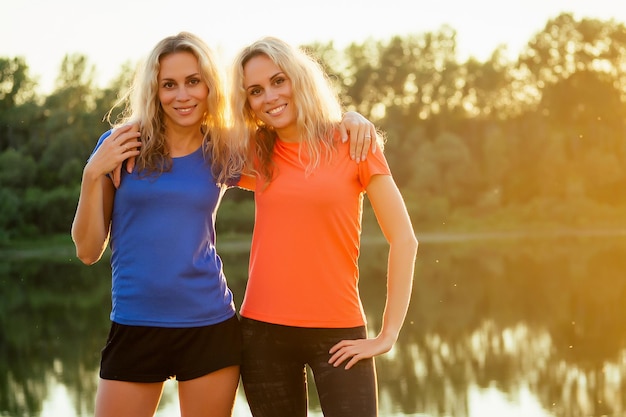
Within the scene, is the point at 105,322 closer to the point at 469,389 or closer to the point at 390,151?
the point at 469,389

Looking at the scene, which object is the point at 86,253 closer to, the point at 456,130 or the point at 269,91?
the point at 269,91

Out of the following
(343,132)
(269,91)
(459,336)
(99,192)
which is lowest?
(459,336)

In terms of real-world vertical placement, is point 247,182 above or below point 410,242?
above

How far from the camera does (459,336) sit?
13.2m

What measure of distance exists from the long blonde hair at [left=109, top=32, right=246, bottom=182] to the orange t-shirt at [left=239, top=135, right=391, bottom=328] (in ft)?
0.61

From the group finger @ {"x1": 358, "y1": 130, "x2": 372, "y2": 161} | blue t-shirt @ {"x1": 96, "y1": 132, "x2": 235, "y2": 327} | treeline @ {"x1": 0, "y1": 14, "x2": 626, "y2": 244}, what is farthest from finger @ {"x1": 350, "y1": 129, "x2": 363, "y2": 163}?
treeline @ {"x1": 0, "y1": 14, "x2": 626, "y2": 244}

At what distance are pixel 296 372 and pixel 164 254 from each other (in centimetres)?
55

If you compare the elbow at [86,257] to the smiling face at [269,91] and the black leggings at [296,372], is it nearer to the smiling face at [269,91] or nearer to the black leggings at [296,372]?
the black leggings at [296,372]

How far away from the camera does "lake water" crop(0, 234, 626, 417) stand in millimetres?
9648

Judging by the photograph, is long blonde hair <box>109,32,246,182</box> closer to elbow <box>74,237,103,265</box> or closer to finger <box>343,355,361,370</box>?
elbow <box>74,237,103,265</box>

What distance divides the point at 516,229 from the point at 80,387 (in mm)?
19802

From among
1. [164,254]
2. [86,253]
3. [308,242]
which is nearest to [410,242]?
[308,242]

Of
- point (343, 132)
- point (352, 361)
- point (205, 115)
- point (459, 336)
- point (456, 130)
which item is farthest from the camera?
point (456, 130)

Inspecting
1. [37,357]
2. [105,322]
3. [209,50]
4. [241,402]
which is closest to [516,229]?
[105,322]
